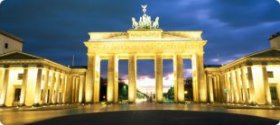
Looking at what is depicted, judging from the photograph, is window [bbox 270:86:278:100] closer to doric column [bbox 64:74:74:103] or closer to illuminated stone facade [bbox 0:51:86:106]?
illuminated stone facade [bbox 0:51:86:106]

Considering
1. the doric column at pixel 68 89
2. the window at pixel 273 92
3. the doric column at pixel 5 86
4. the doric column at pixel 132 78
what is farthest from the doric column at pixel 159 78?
the doric column at pixel 5 86

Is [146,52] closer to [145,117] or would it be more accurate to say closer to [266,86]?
[266,86]

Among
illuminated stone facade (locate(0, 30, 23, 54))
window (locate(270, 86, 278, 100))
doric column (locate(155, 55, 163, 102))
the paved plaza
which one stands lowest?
the paved plaza

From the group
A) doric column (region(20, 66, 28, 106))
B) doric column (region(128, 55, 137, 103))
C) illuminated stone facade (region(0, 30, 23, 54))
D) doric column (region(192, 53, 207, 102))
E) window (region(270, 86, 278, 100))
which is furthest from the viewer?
doric column (region(128, 55, 137, 103))

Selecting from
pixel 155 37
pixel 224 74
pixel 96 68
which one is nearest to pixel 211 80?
pixel 224 74

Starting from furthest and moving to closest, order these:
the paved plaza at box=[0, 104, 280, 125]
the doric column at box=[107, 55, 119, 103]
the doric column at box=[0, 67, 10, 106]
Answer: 1. the doric column at box=[107, 55, 119, 103]
2. the doric column at box=[0, 67, 10, 106]
3. the paved plaza at box=[0, 104, 280, 125]

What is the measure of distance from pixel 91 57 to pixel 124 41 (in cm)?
837

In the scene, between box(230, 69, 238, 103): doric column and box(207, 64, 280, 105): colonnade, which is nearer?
box(207, 64, 280, 105): colonnade

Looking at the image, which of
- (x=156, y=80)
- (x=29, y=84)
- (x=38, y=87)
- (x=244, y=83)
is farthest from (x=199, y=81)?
(x=29, y=84)

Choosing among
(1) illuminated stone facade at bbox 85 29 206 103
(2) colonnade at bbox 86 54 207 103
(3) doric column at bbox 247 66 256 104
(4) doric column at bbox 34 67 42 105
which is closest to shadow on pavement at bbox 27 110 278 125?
(3) doric column at bbox 247 66 256 104

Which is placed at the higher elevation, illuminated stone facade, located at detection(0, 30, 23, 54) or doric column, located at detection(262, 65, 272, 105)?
illuminated stone facade, located at detection(0, 30, 23, 54)

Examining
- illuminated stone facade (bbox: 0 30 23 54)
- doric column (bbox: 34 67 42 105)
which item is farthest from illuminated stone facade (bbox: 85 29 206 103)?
illuminated stone facade (bbox: 0 30 23 54)

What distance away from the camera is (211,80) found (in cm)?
5956

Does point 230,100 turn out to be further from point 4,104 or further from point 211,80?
point 4,104
